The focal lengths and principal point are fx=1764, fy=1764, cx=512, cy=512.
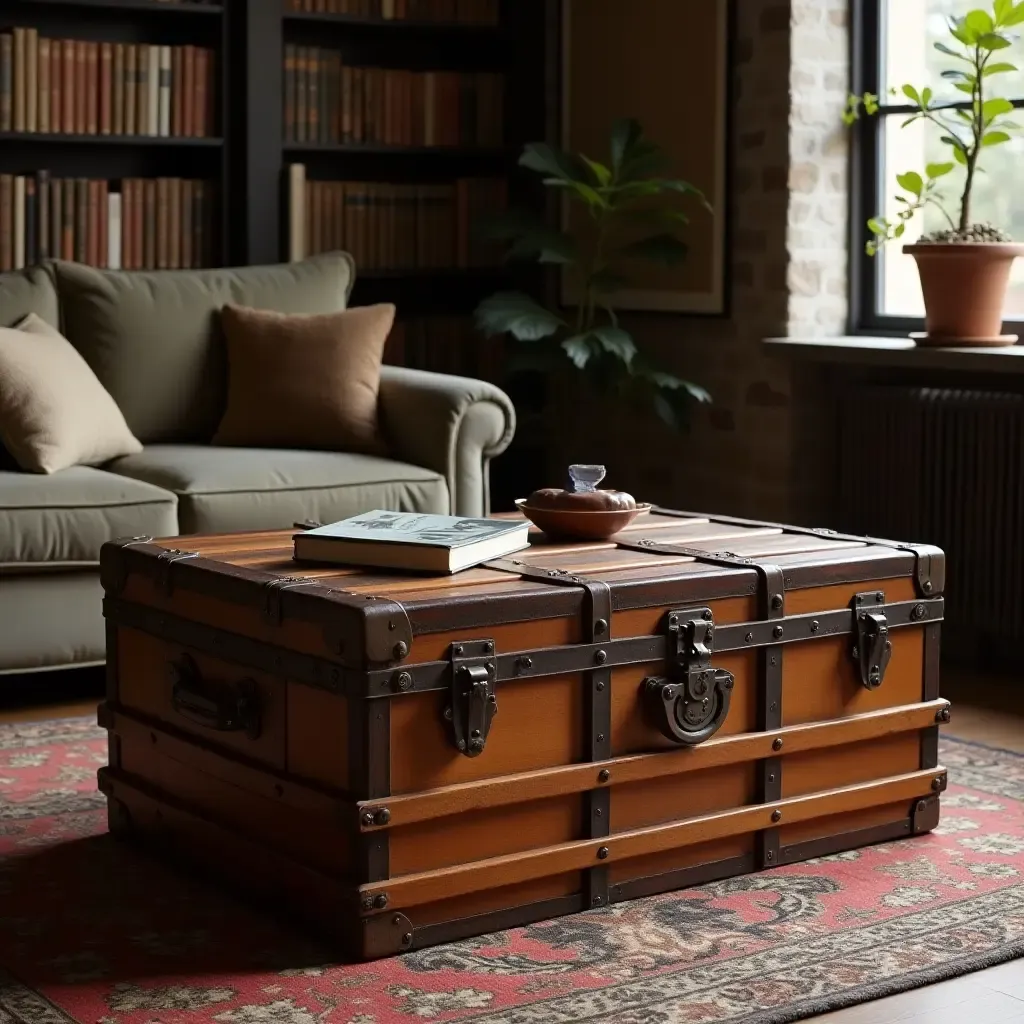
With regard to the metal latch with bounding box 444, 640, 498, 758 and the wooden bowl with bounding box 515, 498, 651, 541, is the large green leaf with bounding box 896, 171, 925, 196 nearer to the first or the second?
the wooden bowl with bounding box 515, 498, 651, 541

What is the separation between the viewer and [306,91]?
5.42 metres

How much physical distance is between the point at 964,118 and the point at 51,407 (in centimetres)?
247

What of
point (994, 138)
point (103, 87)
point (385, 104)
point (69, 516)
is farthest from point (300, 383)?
point (994, 138)

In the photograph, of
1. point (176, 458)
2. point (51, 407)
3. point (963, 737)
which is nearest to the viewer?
point (963, 737)

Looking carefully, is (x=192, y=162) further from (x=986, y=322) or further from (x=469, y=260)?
(x=986, y=322)

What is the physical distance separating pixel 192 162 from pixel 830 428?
83.6 inches

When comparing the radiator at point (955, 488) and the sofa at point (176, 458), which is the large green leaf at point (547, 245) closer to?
the sofa at point (176, 458)

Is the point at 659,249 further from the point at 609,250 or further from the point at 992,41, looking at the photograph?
the point at 992,41

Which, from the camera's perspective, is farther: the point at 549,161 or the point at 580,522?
the point at 549,161

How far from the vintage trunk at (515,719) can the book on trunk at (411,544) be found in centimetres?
3

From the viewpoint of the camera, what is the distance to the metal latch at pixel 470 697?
7.98 ft

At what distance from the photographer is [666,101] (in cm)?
533

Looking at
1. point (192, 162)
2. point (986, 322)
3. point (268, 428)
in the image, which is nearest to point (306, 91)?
point (192, 162)

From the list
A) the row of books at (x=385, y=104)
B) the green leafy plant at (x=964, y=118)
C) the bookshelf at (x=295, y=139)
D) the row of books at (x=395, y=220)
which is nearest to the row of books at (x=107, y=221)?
the bookshelf at (x=295, y=139)
